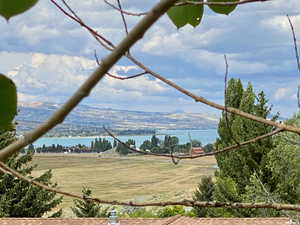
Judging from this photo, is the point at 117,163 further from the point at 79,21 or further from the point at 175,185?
the point at 79,21

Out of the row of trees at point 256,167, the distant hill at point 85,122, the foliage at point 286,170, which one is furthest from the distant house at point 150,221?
the distant hill at point 85,122

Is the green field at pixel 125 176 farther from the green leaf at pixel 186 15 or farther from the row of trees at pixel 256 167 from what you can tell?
the green leaf at pixel 186 15

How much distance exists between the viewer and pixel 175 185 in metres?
36.2

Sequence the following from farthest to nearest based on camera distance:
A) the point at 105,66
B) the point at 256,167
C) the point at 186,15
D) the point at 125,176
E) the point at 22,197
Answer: the point at 125,176 < the point at 256,167 < the point at 22,197 < the point at 186,15 < the point at 105,66

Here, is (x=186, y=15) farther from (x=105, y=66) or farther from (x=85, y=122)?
(x=85, y=122)

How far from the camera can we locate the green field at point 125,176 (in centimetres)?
3341

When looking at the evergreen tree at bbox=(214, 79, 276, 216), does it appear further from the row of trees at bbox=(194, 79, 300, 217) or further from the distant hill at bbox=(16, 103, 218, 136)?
the distant hill at bbox=(16, 103, 218, 136)

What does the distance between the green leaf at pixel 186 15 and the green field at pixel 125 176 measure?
30.5 meters

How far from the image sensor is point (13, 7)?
1.12 ft

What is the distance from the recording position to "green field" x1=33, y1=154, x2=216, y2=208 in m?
33.4

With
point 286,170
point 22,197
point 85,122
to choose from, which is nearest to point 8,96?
point 85,122

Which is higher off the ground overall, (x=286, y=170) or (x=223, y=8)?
(x=286, y=170)

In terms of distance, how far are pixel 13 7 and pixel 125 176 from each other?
40624 millimetres

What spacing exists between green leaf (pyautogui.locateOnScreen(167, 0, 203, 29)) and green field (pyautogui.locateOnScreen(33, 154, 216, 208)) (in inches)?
1202
